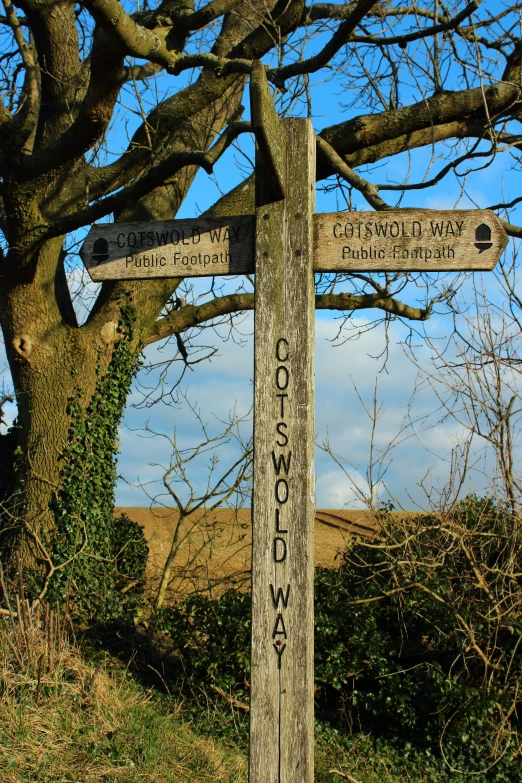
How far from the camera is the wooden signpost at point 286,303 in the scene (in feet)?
11.9

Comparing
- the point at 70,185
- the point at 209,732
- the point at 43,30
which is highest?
the point at 43,30

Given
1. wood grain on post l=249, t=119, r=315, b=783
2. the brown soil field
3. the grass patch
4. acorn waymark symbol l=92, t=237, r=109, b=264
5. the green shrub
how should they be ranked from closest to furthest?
wood grain on post l=249, t=119, r=315, b=783, acorn waymark symbol l=92, t=237, r=109, b=264, the grass patch, the green shrub, the brown soil field

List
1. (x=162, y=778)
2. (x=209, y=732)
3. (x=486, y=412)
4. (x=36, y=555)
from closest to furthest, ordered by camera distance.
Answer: (x=162, y=778), (x=486, y=412), (x=209, y=732), (x=36, y=555)

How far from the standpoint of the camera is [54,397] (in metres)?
9.48

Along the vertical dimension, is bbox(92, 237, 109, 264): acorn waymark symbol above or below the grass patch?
above

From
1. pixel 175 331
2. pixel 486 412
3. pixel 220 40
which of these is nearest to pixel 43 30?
pixel 220 40

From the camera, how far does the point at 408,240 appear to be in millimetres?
3928

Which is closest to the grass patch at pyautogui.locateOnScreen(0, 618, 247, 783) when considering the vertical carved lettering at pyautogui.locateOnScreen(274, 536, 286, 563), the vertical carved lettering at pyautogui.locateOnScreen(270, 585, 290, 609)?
the vertical carved lettering at pyautogui.locateOnScreen(270, 585, 290, 609)

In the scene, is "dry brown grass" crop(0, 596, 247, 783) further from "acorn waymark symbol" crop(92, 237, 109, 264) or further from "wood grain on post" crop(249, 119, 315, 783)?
"acorn waymark symbol" crop(92, 237, 109, 264)

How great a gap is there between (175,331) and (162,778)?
20.8 ft

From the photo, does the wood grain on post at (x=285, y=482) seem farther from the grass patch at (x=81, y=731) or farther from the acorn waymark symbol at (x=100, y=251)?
the grass patch at (x=81, y=731)

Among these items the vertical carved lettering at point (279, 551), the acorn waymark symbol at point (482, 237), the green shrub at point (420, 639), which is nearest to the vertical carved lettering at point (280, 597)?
the vertical carved lettering at point (279, 551)

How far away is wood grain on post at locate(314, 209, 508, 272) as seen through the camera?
389cm

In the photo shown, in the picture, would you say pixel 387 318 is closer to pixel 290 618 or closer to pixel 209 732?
pixel 209 732
